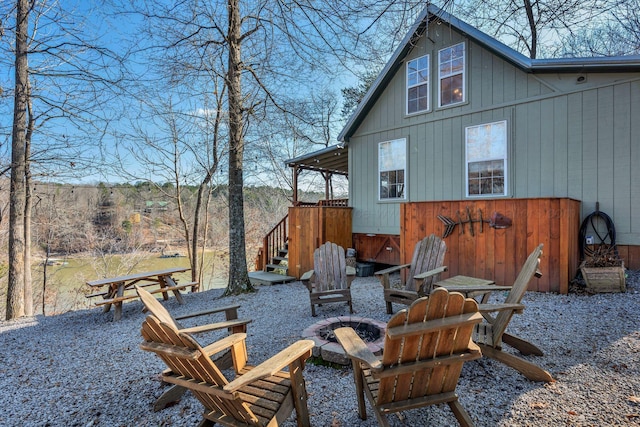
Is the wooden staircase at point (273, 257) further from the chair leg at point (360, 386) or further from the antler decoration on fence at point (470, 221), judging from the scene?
the chair leg at point (360, 386)

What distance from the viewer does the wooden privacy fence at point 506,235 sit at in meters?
4.82

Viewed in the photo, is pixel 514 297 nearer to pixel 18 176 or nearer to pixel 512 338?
pixel 512 338

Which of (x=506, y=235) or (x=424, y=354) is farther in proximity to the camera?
(x=506, y=235)

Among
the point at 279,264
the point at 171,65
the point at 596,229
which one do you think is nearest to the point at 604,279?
the point at 596,229

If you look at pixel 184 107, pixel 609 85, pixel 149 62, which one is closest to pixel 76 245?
pixel 184 107

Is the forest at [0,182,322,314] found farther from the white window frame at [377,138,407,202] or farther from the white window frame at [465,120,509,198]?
the white window frame at [465,120,509,198]

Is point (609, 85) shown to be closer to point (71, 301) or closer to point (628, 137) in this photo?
point (628, 137)

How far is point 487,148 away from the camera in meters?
6.79

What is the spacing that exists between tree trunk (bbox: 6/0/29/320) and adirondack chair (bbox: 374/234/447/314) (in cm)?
659

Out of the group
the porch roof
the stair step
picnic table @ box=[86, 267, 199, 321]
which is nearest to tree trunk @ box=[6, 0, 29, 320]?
picnic table @ box=[86, 267, 199, 321]

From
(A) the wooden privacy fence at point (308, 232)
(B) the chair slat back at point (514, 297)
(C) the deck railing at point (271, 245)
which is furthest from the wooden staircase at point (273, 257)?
(B) the chair slat back at point (514, 297)

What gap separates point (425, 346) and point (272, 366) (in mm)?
802

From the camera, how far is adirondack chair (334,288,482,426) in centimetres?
163

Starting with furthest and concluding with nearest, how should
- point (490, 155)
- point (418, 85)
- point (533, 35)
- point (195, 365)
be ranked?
1. point (533, 35)
2. point (418, 85)
3. point (490, 155)
4. point (195, 365)
